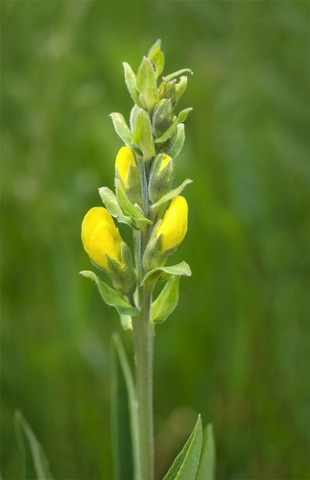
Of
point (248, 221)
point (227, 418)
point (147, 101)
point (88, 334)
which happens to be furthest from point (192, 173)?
point (147, 101)

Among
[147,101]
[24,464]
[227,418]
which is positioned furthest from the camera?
[227,418]

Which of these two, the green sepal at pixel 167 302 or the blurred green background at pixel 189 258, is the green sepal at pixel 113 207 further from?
the blurred green background at pixel 189 258

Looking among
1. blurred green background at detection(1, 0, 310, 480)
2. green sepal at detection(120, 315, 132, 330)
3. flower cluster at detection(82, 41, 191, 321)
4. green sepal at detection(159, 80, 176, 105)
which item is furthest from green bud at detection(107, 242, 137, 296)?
blurred green background at detection(1, 0, 310, 480)

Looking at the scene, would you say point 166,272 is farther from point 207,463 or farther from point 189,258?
point 189,258

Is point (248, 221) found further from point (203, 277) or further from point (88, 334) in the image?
point (88, 334)

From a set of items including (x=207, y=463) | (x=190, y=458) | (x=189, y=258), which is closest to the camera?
(x=190, y=458)

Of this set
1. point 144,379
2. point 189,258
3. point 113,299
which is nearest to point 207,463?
point 144,379
